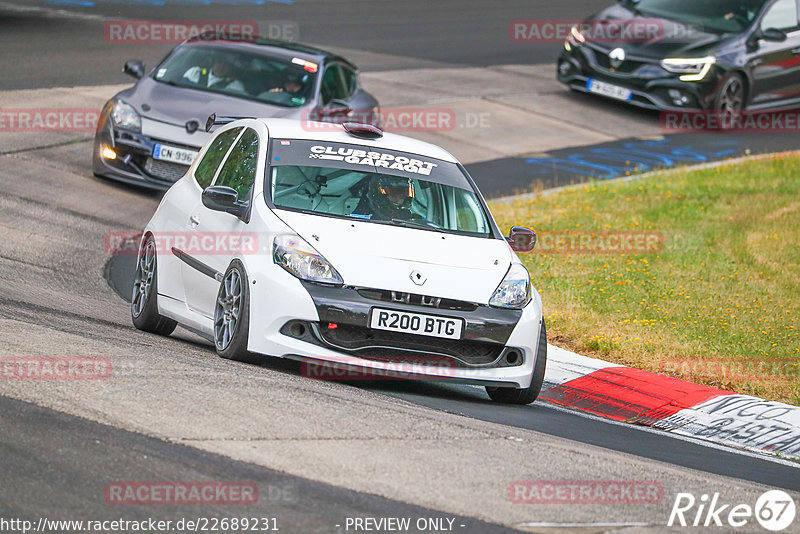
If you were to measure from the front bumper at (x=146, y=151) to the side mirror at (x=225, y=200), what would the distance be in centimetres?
567

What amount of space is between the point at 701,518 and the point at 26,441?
9.74 feet

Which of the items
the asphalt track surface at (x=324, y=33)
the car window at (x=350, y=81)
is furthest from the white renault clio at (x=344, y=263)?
the asphalt track surface at (x=324, y=33)

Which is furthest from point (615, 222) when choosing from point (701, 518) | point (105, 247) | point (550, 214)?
point (701, 518)

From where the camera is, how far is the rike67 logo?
19.8 ft

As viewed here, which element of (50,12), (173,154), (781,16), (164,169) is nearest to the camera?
(173,154)

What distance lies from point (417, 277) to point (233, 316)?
3.74 feet

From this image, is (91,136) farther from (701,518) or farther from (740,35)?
(701,518)

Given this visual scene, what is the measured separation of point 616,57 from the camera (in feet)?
70.1

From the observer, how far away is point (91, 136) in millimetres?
16625

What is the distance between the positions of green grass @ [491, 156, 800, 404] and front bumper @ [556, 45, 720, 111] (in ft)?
8.82
